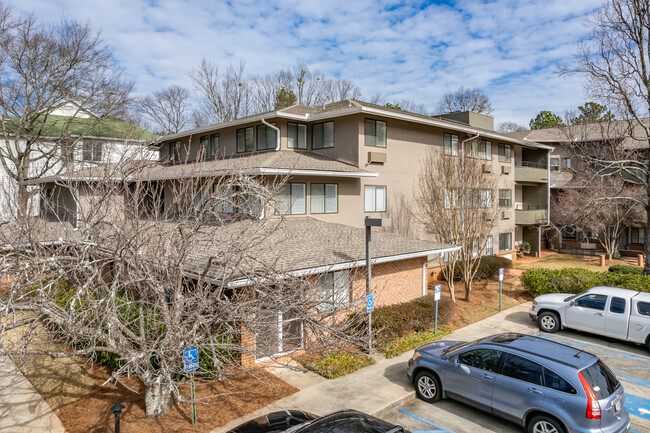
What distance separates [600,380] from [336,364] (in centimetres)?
578

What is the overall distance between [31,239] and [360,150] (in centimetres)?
1390

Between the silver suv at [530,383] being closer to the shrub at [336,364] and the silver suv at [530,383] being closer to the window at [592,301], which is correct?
the shrub at [336,364]

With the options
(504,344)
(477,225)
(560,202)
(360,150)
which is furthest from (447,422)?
(560,202)

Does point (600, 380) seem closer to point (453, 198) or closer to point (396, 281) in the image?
point (396, 281)

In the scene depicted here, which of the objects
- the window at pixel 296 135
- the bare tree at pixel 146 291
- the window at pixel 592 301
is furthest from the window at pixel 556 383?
the window at pixel 296 135

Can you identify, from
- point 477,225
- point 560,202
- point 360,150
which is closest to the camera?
point 477,225

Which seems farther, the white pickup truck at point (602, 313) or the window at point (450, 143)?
the window at point (450, 143)

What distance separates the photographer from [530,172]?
31.3m

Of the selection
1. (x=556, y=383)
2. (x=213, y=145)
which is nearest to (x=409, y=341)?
(x=556, y=383)

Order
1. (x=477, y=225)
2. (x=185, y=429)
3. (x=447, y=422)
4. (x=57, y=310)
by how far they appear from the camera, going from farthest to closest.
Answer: (x=477, y=225), (x=447, y=422), (x=185, y=429), (x=57, y=310)

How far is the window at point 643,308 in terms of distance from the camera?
12352 millimetres

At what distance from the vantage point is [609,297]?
13117 millimetres

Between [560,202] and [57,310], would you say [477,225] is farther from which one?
[560,202]

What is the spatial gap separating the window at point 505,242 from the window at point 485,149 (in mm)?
5686
